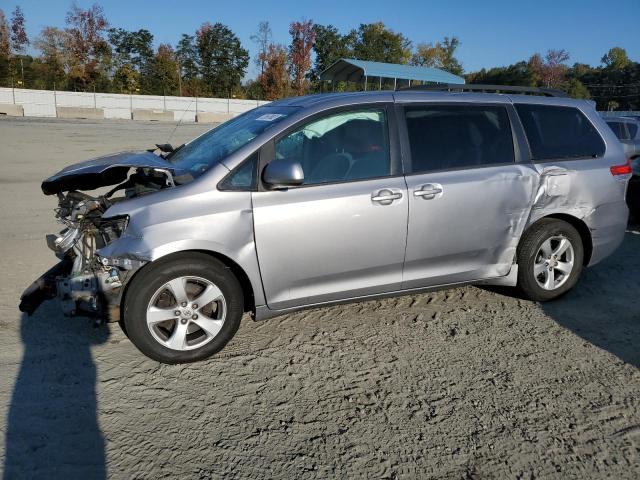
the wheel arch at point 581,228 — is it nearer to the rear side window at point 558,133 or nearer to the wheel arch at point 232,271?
the rear side window at point 558,133

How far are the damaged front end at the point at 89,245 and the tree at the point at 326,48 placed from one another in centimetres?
6262

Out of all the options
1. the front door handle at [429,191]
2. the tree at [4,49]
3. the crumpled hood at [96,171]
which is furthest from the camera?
the tree at [4,49]

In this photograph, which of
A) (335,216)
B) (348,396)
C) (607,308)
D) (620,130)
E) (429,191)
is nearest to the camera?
(348,396)

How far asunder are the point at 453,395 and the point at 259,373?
1.25m

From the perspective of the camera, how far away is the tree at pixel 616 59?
254 feet

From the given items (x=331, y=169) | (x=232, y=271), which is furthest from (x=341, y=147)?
(x=232, y=271)

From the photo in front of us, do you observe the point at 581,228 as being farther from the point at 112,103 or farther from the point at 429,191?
the point at 112,103

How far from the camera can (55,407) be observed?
2.99m

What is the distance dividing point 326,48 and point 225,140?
6672cm

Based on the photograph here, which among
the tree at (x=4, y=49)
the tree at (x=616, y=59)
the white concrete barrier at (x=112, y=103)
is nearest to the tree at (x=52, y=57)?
the tree at (x=4, y=49)

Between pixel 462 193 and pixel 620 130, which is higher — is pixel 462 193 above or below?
below

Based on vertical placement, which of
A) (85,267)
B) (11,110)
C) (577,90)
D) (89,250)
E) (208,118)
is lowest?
(85,267)

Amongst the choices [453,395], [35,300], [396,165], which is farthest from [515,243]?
[35,300]

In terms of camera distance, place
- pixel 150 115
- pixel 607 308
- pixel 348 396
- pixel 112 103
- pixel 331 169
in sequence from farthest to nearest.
→ pixel 112 103, pixel 150 115, pixel 607 308, pixel 331 169, pixel 348 396
